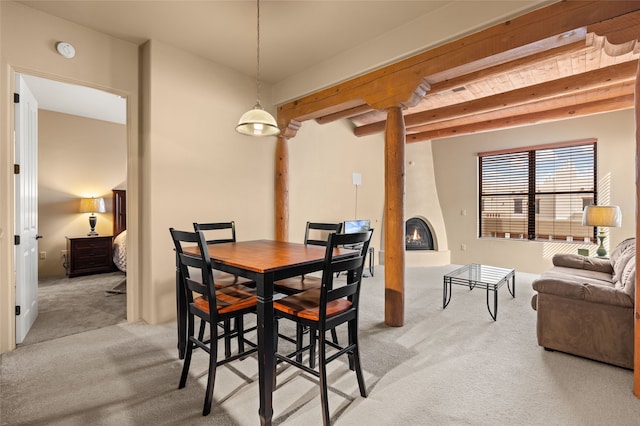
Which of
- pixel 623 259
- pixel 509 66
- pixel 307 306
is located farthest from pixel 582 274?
pixel 307 306

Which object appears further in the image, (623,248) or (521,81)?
(521,81)

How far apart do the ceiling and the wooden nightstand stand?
3.77 meters

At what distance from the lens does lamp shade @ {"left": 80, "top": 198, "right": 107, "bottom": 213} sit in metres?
5.47

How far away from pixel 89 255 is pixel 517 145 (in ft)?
26.6

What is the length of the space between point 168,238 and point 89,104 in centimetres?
352

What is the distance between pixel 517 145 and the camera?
19.7 ft

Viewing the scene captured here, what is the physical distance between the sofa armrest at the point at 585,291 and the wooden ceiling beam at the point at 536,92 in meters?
2.53

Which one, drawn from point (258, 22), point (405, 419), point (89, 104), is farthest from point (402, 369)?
point (89, 104)

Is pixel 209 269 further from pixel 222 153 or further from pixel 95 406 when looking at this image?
pixel 222 153

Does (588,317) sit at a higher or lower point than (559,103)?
lower

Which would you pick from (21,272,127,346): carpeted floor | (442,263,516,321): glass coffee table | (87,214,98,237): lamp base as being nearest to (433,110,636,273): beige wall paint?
(442,263,516,321): glass coffee table

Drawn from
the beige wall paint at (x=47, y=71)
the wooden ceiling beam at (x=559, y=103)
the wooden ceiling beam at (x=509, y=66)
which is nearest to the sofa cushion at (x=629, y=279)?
the wooden ceiling beam at (x=509, y=66)

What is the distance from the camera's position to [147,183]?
3084mm

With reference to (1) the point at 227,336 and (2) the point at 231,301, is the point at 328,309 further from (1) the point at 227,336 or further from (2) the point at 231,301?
(1) the point at 227,336
